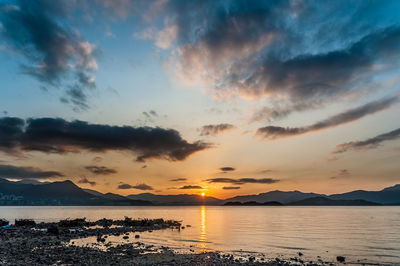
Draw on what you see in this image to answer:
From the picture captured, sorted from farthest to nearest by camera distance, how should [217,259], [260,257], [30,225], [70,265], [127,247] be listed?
[30,225] < [127,247] < [260,257] < [217,259] < [70,265]

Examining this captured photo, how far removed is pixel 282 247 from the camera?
146 ft

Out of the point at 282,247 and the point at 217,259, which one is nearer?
the point at 217,259

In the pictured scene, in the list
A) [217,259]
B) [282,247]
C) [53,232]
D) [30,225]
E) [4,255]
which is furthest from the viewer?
[30,225]

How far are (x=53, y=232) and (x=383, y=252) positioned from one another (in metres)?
57.1

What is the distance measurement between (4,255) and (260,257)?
3011 cm

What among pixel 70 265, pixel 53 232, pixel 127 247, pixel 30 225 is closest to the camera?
pixel 70 265

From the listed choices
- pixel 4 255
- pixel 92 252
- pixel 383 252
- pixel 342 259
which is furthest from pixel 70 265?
pixel 383 252

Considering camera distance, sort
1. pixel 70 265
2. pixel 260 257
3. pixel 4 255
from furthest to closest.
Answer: pixel 260 257 → pixel 4 255 → pixel 70 265

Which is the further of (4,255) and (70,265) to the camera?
(4,255)

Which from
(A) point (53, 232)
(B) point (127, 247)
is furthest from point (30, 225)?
(B) point (127, 247)

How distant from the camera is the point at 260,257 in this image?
117 ft

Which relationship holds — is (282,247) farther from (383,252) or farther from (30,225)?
(30,225)

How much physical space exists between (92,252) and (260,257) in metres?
21.1

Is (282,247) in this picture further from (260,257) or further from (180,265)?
(180,265)
